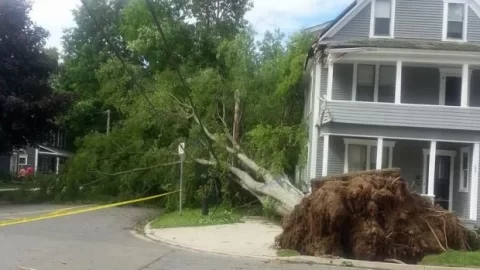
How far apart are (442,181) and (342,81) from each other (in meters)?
4.91

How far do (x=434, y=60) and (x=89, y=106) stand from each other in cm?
3693

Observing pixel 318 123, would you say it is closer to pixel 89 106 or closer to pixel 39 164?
pixel 89 106

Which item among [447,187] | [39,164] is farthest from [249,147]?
[39,164]

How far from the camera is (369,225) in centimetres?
1445

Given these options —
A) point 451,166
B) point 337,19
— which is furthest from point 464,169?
point 337,19

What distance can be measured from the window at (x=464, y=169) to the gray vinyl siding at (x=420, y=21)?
4.02m

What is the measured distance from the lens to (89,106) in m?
53.9

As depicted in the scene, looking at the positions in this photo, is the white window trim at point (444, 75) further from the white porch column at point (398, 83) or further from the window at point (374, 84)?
the white porch column at point (398, 83)

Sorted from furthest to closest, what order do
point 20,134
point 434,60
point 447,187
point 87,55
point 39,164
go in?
point 39,164
point 87,55
point 20,134
point 447,187
point 434,60

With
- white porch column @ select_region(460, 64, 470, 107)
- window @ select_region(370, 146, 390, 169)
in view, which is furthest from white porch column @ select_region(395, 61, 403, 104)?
window @ select_region(370, 146, 390, 169)

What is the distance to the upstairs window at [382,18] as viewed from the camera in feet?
77.5

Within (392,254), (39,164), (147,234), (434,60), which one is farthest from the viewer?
(39,164)

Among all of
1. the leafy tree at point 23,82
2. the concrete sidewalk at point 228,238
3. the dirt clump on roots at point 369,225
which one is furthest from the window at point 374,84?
the leafy tree at point 23,82

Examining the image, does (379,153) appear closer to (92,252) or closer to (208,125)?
(208,125)
